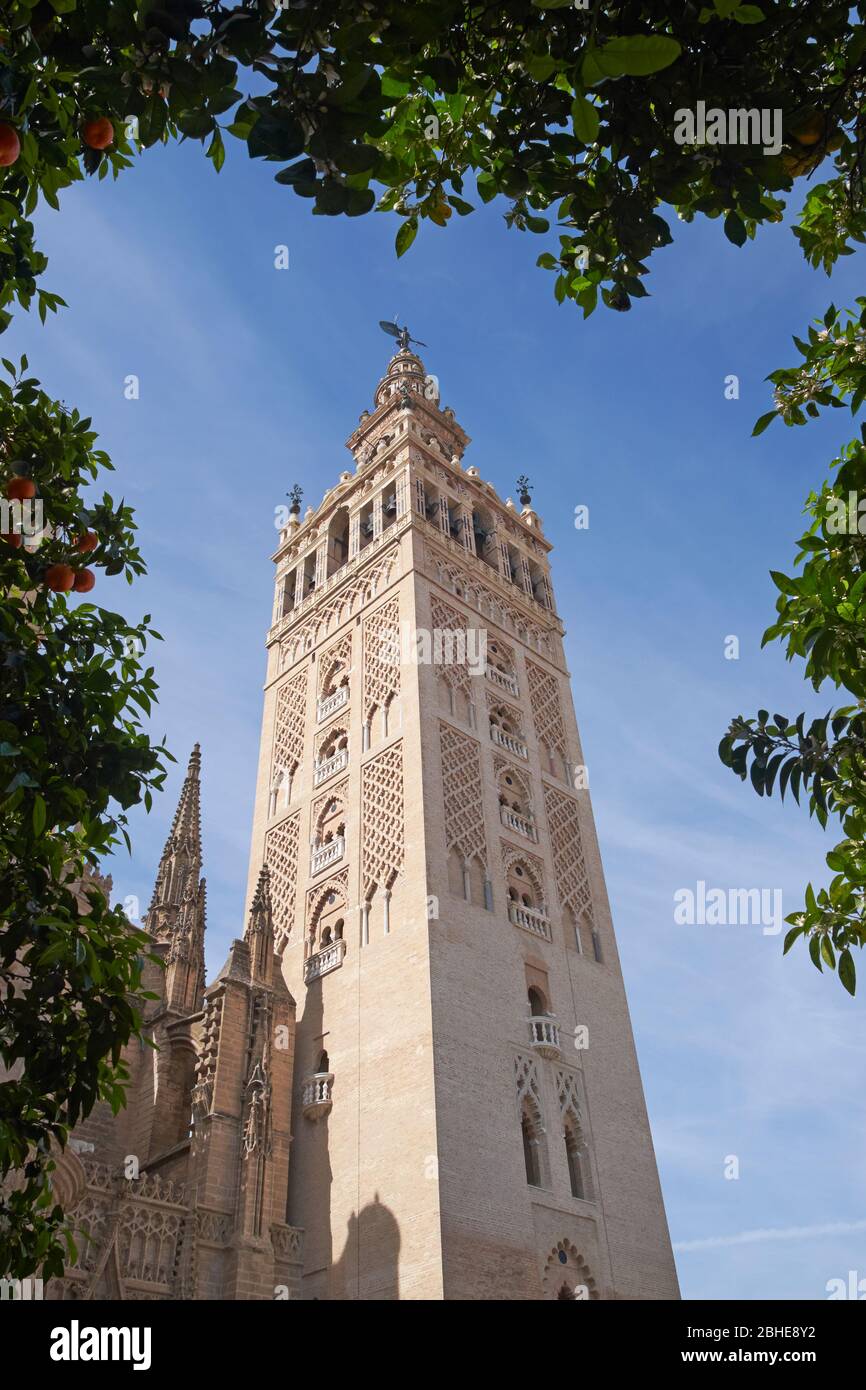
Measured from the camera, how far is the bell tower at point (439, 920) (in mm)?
15977

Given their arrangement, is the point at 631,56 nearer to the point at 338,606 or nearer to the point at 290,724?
the point at 290,724

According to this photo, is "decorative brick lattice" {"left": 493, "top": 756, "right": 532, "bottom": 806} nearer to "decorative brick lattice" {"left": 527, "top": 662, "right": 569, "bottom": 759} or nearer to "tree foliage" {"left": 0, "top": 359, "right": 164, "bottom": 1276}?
"decorative brick lattice" {"left": 527, "top": 662, "right": 569, "bottom": 759}

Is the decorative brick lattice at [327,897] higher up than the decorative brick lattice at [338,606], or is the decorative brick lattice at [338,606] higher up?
the decorative brick lattice at [338,606]

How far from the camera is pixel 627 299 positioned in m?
4.02

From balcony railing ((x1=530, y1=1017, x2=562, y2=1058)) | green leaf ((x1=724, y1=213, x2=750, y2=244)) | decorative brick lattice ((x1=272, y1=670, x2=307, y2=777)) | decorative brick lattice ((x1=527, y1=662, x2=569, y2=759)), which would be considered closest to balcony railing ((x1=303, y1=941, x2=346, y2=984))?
balcony railing ((x1=530, y1=1017, x2=562, y2=1058))

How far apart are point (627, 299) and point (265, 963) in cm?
1696

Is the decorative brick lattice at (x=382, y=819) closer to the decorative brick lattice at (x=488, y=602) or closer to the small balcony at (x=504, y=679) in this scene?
the small balcony at (x=504, y=679)

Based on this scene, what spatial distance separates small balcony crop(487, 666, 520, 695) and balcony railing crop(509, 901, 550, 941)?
586 centimetres

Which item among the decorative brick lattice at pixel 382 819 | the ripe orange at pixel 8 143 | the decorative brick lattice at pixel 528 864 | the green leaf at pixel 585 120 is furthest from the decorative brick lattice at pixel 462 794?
the green leaf at pixel 585 120

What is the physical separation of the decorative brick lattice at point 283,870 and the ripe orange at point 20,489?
17502mm

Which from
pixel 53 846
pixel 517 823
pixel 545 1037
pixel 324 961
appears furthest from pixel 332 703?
pixel 53 846

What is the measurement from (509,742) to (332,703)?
425cm
